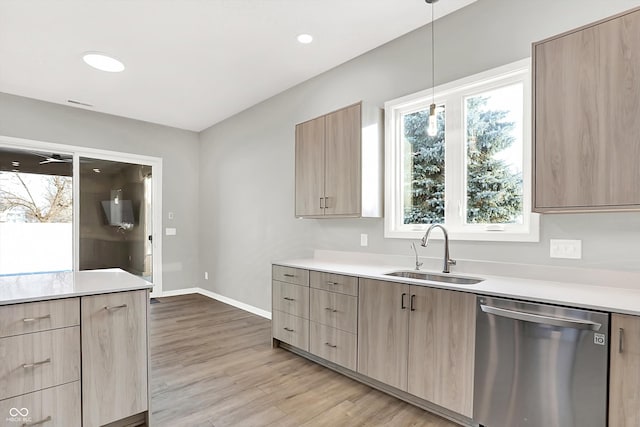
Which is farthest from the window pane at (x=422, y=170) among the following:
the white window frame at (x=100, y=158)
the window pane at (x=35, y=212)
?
the window pane at (x=35, y=212)

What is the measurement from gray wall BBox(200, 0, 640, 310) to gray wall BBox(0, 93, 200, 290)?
0.80 ft

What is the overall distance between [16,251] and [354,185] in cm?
444

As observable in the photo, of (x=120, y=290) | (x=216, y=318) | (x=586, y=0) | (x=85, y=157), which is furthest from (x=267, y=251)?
(x=586, y=0)

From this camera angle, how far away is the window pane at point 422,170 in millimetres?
2715

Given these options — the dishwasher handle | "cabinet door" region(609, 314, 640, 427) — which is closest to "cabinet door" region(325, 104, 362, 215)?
the dishwasher handle

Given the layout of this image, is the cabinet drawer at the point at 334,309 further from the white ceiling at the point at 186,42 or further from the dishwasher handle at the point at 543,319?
the white ceiling at the point at 186,42

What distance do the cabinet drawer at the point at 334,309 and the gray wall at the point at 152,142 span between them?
3597 mm

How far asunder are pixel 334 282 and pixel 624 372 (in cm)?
173

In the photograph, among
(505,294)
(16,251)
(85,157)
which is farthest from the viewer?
(85,157)

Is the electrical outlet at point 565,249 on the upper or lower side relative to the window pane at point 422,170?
lower

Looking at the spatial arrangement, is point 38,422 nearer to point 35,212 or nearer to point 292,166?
point 292,166

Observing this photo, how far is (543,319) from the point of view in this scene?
1.61m

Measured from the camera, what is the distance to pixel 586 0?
77.9 inches

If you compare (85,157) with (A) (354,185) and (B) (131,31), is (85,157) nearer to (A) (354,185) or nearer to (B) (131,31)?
(B) (131,31)
